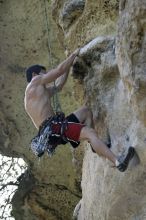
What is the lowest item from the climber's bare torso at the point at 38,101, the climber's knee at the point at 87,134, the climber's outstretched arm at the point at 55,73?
the climber's knee at the point at 87,134

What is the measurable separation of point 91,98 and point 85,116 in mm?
303

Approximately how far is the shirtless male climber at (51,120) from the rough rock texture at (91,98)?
24cm

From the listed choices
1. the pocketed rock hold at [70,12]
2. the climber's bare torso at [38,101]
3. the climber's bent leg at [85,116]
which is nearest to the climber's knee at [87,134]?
the climber's bent leg at [85,116]

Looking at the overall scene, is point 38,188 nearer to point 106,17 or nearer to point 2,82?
point 2,82

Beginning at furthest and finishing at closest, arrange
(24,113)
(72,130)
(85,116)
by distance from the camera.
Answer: (24,113)
(85,116)
(72,130)

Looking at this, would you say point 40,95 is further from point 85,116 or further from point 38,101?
point 85,116

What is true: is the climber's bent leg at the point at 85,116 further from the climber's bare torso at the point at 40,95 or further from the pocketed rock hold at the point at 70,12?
the pocketed rock hold at the point at 70,12

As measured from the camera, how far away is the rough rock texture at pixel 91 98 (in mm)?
4379

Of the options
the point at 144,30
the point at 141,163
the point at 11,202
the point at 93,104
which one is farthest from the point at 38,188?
the point at 144,30

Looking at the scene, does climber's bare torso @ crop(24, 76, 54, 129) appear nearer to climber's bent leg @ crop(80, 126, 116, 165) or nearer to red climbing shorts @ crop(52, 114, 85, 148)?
red climbing shorts @ crop(52, 114, 85, 148)

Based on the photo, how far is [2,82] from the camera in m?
9.91

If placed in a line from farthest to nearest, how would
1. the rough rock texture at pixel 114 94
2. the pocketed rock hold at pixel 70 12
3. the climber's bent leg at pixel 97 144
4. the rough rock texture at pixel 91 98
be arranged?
the pocketed rock hold at pixel 70 12, the climber's bent leg at pixel 97 144, the rough rock texture at pixel 91 98, the rough rock texture at pixel 114 94

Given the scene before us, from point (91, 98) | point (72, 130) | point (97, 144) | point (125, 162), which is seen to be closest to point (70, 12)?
point (91, 98)

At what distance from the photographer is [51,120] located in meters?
5.41
